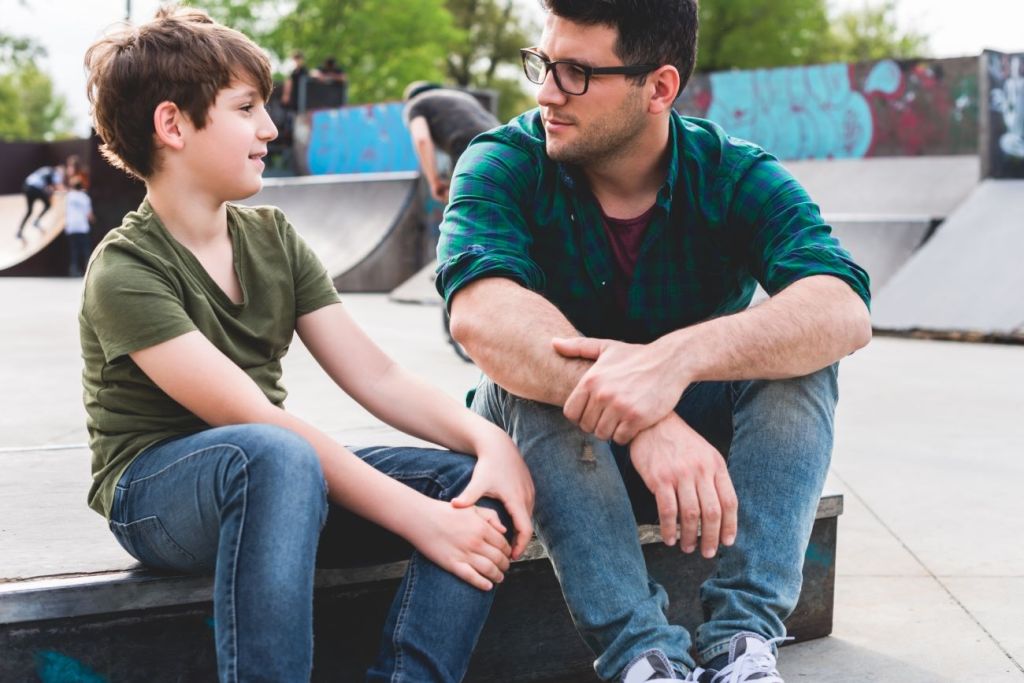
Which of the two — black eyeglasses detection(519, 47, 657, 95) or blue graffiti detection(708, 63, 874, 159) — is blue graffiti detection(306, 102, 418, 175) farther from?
black eyeglasses detection(519, 47, 657, 95)

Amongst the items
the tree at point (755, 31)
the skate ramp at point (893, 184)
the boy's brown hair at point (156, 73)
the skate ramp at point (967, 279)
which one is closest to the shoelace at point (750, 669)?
the boy's brown hair at point (156, 73)

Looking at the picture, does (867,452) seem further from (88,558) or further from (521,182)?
(88,558)

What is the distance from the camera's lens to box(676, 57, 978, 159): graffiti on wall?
525 inches

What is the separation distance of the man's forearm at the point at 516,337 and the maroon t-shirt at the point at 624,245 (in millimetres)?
266

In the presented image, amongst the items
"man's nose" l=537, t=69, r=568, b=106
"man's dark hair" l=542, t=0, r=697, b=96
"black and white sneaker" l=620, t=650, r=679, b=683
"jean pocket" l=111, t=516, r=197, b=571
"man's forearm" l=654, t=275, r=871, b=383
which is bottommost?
"black and white sneaker" l=620, t=650, r=679, b=683

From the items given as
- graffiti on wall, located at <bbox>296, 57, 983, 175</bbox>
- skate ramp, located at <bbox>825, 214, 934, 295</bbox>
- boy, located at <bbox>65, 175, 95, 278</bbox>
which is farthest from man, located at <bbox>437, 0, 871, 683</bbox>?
boy, located at <bbox>65, 175, 95, 278</bbox>

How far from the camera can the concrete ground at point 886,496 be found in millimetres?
2373

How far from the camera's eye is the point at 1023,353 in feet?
26.2

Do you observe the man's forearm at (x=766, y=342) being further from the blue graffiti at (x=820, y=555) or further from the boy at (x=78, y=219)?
the boy at (x=78, y=219)

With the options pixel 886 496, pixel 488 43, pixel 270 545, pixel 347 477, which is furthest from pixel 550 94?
pixel 488 43

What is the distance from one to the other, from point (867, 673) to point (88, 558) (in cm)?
162

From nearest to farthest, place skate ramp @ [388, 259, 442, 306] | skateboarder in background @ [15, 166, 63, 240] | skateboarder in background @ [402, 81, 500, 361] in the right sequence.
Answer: skateboarder in background @ [402, 81, 500, 361] < skate ramp @ [388, 259, 442, 306] < skateboarder in background @ [15, 166, 63, 240]

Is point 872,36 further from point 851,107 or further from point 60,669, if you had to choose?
point 60,669

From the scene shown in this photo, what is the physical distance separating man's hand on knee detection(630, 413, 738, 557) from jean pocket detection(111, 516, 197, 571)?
2.65 feet
